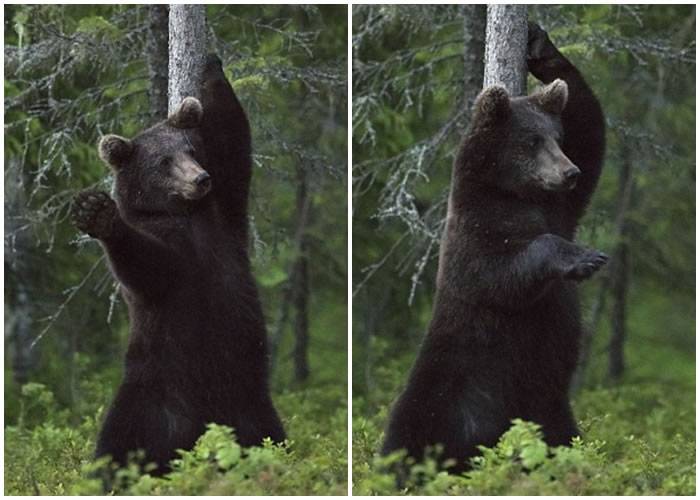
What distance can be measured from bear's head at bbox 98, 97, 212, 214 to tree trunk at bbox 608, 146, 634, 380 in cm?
371

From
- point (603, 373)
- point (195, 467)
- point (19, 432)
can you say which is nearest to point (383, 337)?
point (195, 467)

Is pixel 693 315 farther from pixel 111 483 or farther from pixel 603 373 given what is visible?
pixel 111 483

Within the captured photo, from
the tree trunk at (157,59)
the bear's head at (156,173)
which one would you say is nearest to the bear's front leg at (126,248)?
the bear's head at (156,173)


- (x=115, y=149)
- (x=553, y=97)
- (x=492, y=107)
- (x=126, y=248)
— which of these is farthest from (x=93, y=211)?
(x=553, y=97)

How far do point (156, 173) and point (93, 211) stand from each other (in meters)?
0.78

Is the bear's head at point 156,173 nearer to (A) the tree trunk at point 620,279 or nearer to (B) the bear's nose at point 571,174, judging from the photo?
(B) the bear's nose at point 571,174

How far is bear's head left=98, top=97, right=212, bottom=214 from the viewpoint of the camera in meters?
6.57

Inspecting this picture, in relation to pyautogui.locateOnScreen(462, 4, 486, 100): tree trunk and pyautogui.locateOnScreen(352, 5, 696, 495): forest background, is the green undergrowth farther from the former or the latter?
pyautogui.locateOnScreen(462, 4, 486, 100): tree trunk

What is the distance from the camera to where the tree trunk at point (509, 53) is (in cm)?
696

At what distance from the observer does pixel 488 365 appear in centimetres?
682

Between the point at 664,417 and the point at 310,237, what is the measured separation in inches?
148

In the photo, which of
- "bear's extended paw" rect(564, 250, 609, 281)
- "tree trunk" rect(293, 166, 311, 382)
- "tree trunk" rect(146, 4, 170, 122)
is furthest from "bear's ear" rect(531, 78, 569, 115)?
"tree trunk" rect(146, 4, 170, 122)

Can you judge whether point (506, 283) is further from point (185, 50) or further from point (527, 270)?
point (185, 50)

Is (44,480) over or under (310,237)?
under
